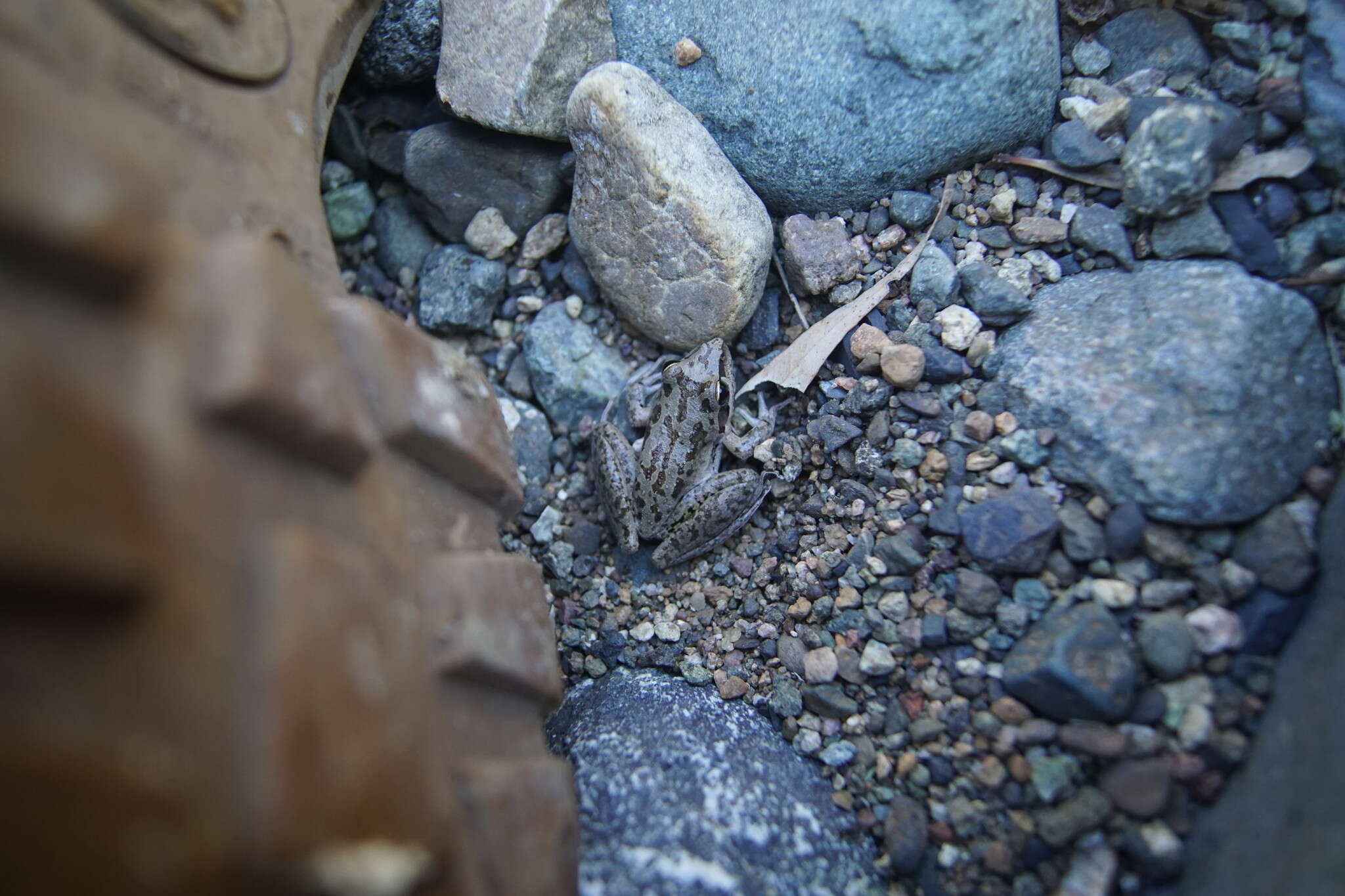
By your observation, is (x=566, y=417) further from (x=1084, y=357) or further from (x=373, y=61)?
(x=1084, y=357)

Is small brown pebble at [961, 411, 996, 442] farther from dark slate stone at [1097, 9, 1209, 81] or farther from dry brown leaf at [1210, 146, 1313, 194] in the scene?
dark slate stone at [1097, 9, 1209, 81]

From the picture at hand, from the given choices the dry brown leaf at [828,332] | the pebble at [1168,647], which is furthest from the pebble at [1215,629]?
the dry brown leaf at [828,332]

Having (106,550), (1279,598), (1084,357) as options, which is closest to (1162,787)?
(1279,598)

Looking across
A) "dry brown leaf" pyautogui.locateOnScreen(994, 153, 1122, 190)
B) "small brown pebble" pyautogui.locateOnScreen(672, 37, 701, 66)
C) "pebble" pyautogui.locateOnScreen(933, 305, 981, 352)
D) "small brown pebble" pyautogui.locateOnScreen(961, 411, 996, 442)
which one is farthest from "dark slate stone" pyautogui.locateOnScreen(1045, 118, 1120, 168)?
"small brown pebble" pyautogui.locateOnScreen(672, 37, 701, 66)

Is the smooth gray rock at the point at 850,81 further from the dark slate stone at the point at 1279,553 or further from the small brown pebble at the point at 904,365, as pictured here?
the dark slate stone at the point at 1279,553

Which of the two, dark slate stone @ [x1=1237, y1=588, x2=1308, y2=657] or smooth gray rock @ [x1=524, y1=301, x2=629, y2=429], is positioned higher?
smooth gray rock @ [x1=524, y1=301, x2=629, y2=429]
